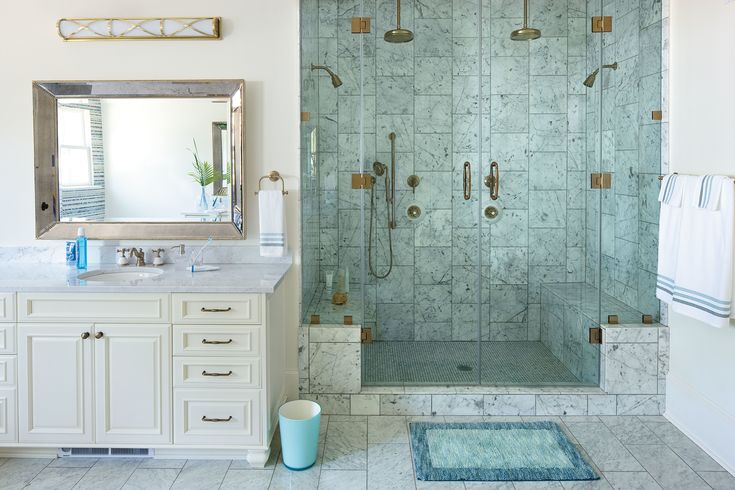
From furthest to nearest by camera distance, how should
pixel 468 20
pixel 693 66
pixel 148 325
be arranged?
1. pixel 468 20
2. pixel 693 66
3. pixel 148 325

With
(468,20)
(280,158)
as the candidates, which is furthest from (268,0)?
(468,20)

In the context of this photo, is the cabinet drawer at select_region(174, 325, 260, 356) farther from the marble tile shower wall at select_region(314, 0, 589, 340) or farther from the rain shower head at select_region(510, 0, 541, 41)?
the rain shower head at select_region(510, 0, 541, 41)

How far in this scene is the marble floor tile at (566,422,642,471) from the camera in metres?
2.91

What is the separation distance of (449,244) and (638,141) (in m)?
1.28

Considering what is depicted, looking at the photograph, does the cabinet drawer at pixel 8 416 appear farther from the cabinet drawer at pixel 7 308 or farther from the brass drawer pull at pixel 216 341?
the brass drawer pull at pixel 216 341

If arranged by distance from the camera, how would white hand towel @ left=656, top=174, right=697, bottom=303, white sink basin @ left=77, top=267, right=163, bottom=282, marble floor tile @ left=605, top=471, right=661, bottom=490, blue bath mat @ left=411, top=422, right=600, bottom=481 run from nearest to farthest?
marble floor tile @ left=605, top=471, right=661, bottom=490, blue bath mat @ left=411, top=422, right=600, bottom=481, white hand towel @ left=656, top=174, right=697, bottom=303, white sink basin @ left=77, top=267, right=163, bottom=282

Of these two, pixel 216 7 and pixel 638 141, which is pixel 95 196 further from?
→ pixel 638 141

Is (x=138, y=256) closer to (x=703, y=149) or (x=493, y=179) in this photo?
(x=493, y=179)

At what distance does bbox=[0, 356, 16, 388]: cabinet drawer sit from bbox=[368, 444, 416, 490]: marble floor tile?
171 centimetres

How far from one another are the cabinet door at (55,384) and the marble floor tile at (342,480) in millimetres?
1125

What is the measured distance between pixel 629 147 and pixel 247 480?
2744 millimetres

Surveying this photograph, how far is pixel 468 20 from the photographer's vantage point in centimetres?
389

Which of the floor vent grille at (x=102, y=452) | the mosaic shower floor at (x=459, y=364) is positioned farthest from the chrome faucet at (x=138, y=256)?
the mosaic shower floor at (x=459, y=364)

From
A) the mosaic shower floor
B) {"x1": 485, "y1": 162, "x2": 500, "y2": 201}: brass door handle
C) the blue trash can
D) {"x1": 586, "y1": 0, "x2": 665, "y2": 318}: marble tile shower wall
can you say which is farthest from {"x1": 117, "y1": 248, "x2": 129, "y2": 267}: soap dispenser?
{"x1": 586, "y1": 0, "x2": 665, "y2": 318}: marble tile shower wall
